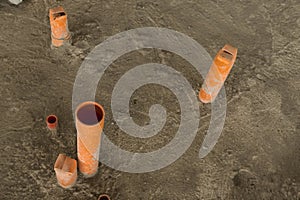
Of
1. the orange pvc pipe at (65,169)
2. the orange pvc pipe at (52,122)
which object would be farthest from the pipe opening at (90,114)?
the orange pvc pipe at (52,122)

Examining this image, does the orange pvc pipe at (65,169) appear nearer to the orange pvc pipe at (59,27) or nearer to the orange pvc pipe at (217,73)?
the orange pvc pipe at (59,27)

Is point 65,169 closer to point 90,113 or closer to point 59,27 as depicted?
point 90,113

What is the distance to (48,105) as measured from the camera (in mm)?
5977

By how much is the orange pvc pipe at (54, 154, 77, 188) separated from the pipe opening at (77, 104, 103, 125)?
2.90 feet

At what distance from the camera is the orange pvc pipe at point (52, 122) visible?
5.50 metres

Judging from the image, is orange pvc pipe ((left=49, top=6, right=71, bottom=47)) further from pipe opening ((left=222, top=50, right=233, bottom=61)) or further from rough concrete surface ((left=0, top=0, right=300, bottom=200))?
pipe opening ((left=222, top=50, right=233, bottom=61))

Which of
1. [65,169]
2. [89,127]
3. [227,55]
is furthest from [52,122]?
[227,55]

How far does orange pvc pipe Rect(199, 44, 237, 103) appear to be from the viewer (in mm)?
5443

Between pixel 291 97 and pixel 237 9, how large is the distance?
2.10m

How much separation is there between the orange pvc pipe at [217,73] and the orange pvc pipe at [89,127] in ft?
6.61

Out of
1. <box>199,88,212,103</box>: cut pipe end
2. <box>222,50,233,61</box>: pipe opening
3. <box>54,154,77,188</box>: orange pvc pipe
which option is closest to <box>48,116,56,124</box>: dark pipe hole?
<box>54,154,77,188</box>: orange pvc pipe

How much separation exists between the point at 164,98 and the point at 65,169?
2.12 meters

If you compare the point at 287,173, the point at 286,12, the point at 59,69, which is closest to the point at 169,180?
the point at 287,173

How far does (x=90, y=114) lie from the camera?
14.6ft
